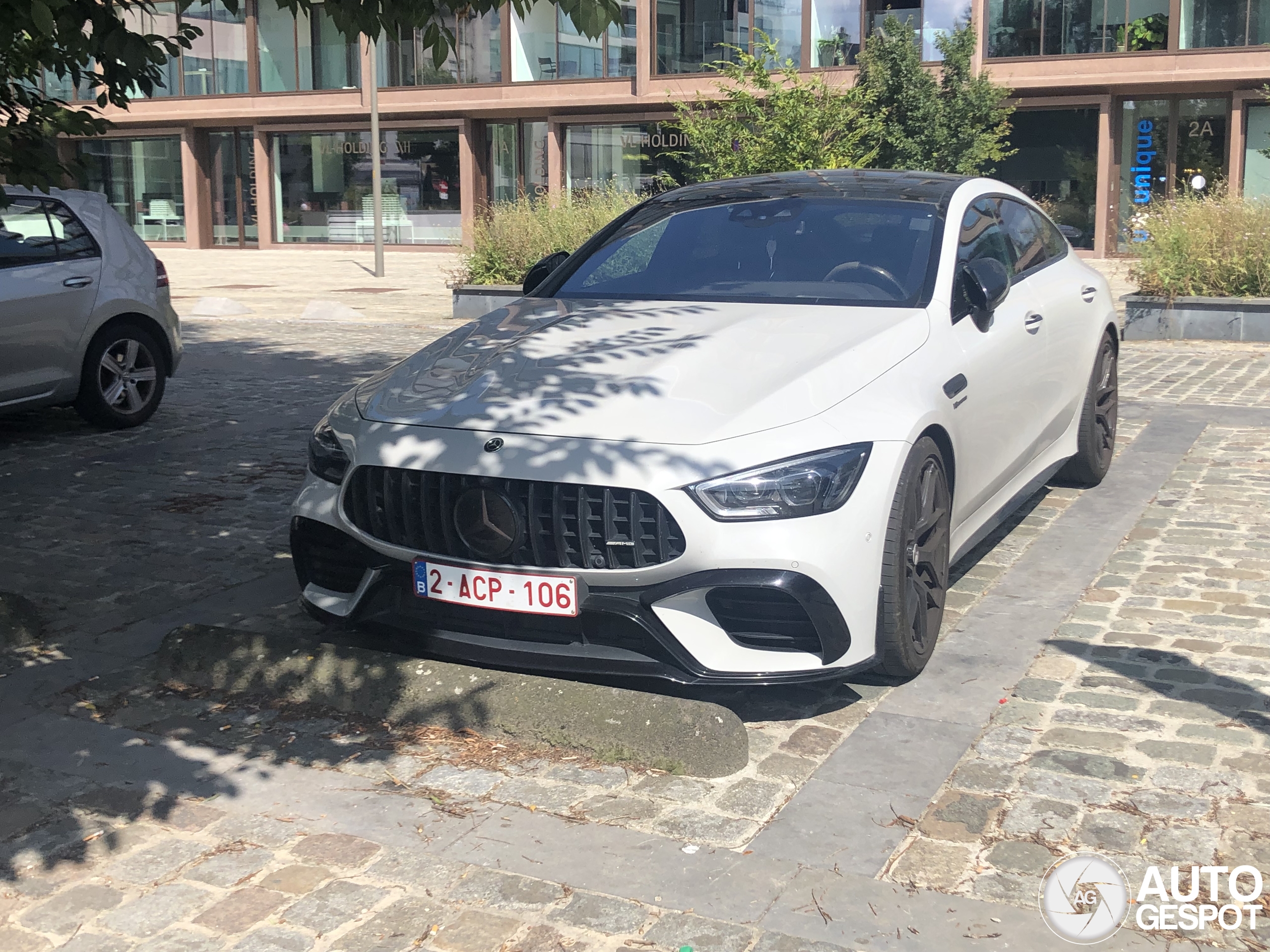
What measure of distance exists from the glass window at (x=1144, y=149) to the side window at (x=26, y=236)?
2576 cm

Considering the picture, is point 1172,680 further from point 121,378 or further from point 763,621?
point 121,378

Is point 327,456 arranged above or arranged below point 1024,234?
below

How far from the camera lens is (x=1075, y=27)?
29906 millimetres

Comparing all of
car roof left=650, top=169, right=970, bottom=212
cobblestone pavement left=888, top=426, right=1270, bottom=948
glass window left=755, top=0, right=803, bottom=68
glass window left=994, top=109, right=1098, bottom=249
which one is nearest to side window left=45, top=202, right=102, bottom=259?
car roof left=650, top=169, right=970, bottom=212

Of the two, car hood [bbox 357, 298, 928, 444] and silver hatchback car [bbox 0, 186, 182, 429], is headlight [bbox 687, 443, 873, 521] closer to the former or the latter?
car hood [bbox 357, 298, 928, 444]

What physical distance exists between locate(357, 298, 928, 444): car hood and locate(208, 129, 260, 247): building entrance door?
38.0 meters

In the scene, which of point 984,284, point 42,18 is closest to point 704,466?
point 984,284

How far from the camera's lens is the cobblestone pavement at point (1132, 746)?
350cm

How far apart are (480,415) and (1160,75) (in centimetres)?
2862

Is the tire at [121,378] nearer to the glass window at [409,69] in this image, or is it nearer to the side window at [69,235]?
the side window at [69,235]

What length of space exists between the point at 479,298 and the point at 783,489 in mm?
13638

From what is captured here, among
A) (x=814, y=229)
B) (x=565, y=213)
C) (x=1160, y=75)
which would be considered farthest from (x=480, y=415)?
(x=1160, y=75)

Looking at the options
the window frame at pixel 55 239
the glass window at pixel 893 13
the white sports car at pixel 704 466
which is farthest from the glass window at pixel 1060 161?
the white sports car at pixel 704 466

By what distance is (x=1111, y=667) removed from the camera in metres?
4.82
